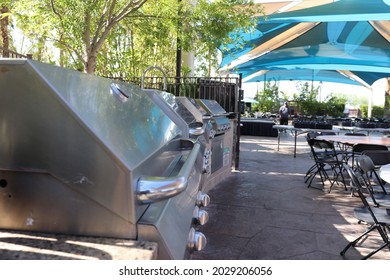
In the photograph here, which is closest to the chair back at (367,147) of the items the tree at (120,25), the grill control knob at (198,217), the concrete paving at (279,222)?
the concrete paving at (279,222)

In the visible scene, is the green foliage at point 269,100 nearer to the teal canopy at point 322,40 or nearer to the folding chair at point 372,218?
the teal canopy at point 322,40

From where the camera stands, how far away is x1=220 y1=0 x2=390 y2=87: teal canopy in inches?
488

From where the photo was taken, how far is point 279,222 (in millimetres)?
4730

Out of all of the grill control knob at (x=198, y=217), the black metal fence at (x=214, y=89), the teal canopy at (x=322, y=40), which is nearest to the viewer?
the grill control knob at (x=198, y=217)

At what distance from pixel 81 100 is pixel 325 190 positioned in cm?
629

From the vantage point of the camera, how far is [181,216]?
4.71 feet

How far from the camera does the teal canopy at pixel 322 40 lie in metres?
12.4

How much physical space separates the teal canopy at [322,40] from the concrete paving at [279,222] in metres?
7.19

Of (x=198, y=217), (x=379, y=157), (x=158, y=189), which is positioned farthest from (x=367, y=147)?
(x=158, y=189)

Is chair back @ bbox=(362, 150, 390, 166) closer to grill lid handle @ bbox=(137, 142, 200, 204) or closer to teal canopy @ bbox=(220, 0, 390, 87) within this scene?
grill lid handle @ bbox=(137, 142, 200, 204)

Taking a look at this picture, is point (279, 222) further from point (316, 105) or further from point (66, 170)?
point (316, 105)

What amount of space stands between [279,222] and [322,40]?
15608mm

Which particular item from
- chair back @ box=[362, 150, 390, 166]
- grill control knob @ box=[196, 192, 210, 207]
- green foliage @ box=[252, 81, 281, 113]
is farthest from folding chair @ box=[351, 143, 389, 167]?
green foliage @ box=[252, 81, 281, 113]
